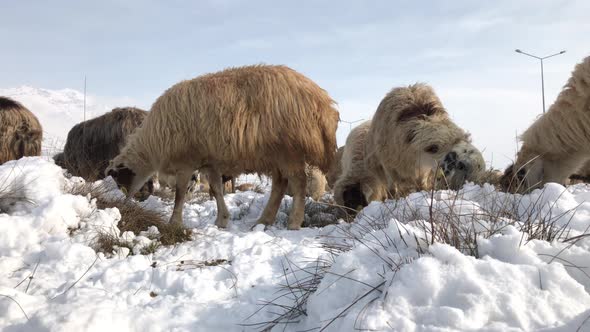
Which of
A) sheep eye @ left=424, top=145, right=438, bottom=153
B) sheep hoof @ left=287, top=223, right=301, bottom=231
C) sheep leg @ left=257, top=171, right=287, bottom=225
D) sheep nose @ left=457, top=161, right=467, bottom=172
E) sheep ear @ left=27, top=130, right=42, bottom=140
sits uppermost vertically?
sheep eye @ left=424, top=145, right=438, bottom=153

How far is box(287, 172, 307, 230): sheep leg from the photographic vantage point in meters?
5.59

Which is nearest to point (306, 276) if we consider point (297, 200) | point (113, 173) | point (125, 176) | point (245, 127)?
point (245, 127)

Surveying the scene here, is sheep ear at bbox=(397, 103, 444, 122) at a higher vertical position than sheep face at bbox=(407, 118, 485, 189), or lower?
higher

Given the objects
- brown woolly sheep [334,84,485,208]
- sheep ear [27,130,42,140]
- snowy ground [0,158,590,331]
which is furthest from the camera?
sheep ear [27,130,42,140]

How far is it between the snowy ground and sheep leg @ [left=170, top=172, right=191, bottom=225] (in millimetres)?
1184

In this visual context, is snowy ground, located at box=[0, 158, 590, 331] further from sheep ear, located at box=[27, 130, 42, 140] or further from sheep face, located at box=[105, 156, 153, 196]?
sheep ear, located at box=[27, 130, 42, 140]

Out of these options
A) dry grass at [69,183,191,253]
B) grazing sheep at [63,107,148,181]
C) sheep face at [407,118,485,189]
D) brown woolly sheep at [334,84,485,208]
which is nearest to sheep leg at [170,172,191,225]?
dry grass at [69,183,191,253]

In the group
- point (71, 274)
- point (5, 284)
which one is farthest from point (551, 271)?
point (5, 284)

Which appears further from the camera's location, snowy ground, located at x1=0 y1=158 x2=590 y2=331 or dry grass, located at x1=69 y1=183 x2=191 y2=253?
dry grass, located at x1=69 y1=183 x2=191 y2=253

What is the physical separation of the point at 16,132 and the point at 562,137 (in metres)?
8.58

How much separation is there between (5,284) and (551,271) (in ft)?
10.6

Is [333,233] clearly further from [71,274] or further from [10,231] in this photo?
[10,231]

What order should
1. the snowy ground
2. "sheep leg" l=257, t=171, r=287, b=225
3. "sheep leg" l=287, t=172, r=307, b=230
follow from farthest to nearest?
"sheep leg" l=257, t=171, r=287, b=225 < "sheep leg" l=287, t=172, r=307, b=230 < the snowy ground

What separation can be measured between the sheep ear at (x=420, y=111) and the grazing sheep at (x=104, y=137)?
5718mm
